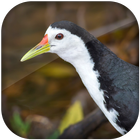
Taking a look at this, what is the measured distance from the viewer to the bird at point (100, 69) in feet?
2.33

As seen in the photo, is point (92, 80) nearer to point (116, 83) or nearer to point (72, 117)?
point (116, 83)

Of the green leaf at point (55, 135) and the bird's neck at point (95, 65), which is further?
the green leaf at point (55, 135)

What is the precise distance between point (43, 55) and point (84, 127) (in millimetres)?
466

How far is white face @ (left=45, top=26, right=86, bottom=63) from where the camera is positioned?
0.70 m

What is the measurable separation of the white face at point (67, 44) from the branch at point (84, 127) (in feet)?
1.49

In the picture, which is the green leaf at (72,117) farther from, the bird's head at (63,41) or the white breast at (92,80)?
the bird's head at (63,41)

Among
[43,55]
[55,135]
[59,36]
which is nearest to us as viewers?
[59,36]

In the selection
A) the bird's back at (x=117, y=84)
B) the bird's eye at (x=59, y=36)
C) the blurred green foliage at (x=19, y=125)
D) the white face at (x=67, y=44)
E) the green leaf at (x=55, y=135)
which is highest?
the bird's eye at (x=59, y=36)

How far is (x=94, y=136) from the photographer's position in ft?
3.48

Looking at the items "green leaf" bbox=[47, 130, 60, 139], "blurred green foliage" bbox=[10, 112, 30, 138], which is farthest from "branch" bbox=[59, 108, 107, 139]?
"blurred green foliage" bbox=[10, 112, 30, 138]

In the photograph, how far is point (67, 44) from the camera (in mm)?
718

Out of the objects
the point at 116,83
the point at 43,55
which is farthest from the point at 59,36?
the point at 116,83

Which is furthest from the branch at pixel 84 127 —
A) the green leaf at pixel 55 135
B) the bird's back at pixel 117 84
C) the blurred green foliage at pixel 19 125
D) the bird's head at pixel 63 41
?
the bird's head at pixel 63 41

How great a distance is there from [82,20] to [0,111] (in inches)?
22.8
